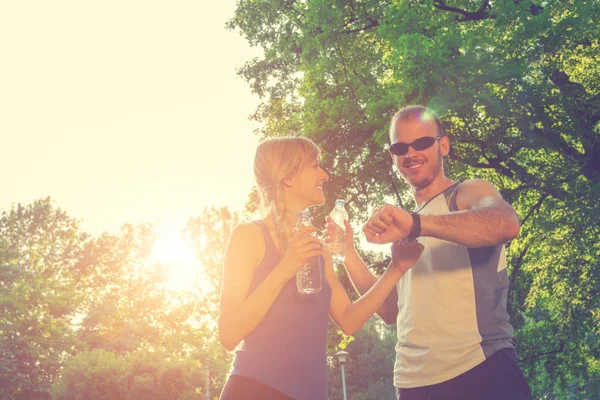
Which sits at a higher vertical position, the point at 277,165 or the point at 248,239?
the point at 277,165

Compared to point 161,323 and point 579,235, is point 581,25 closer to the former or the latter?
point 579,235

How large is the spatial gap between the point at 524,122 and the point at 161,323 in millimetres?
34944

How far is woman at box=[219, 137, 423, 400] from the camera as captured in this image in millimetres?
2906

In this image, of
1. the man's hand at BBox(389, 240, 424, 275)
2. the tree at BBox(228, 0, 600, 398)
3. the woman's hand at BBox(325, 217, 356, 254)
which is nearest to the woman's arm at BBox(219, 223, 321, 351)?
the man's hand at BBox(389, 240, 424, 275)

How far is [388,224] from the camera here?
2719mm

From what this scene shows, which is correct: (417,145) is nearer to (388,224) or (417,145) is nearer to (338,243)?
(338,243)

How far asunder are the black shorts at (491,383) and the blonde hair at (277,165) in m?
1.26

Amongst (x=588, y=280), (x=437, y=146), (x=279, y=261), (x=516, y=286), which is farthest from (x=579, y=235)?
(x=279, y=261)

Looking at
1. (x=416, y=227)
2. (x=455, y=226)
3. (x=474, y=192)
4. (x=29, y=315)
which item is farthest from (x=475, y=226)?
(x=29, y=315)

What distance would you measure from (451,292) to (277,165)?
1205 mm

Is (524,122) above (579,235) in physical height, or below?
above

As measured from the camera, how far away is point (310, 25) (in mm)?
14570

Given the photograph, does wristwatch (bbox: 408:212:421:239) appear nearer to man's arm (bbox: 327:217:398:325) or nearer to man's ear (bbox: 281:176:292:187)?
man's ear (bbox: 281:176:292:187)

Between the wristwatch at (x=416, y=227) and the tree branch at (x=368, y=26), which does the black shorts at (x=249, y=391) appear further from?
the tree branch at (x=368, y=26)
